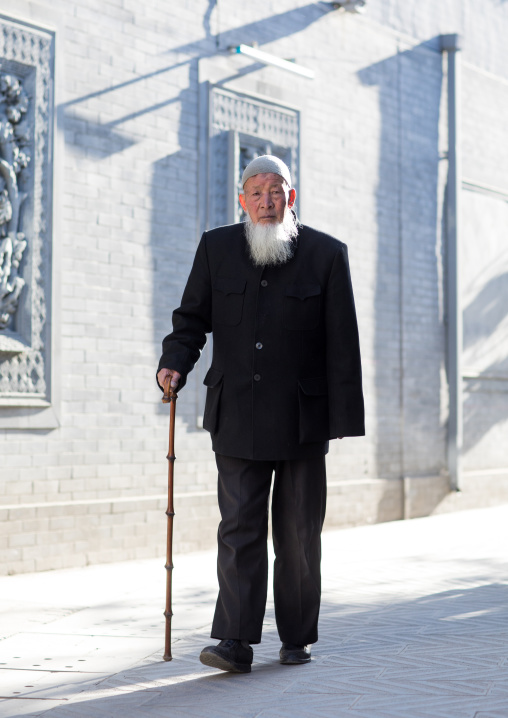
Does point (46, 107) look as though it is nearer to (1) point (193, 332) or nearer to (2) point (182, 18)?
(2) point (182, 18)

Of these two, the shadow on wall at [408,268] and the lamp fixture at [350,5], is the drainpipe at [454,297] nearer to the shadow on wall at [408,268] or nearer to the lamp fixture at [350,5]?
the shadow on wall at [408,268]

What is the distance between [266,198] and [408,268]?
7.75 m

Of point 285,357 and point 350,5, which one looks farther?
point 350,5

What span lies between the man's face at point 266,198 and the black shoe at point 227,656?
5.70 feet

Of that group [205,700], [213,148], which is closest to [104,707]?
[205,700]

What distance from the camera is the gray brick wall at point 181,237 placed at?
27.4ft

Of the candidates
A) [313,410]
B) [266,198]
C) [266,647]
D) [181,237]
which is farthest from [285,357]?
[181,237]

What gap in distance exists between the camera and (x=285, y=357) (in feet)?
15.2

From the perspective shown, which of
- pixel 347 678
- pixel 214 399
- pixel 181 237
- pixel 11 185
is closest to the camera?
pixel 347 678

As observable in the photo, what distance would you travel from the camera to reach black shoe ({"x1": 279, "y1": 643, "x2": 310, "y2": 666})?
462cm

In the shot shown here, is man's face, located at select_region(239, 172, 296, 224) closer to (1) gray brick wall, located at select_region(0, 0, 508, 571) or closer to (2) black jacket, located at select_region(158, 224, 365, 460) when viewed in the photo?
(2) black jacket, located at select_region(158, 224, 365, 460)

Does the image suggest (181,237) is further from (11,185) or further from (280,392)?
(280,392)

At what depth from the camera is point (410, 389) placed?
40.1 ft

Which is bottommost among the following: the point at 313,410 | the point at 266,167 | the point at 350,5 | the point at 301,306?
the point at 313,410
